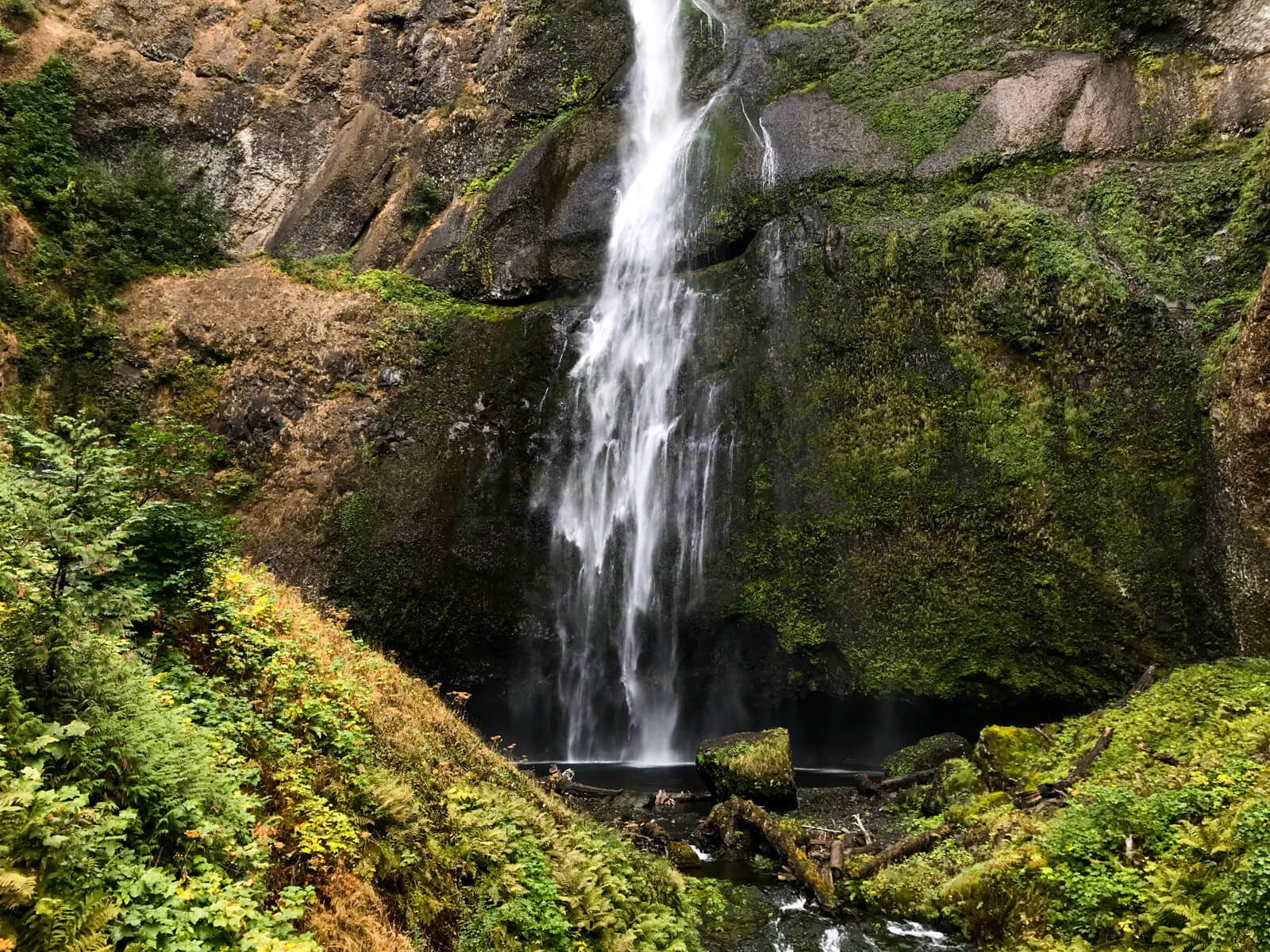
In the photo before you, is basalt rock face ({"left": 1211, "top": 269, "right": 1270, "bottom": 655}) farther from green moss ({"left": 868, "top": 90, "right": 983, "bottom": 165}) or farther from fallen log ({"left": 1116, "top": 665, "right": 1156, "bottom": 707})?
green moss ({"left": 868, "top": 90, "right": 983, "bottom": 165})

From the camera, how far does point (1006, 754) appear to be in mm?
9453

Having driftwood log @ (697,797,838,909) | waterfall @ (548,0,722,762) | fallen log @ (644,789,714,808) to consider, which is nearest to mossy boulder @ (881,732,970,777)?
fallen log @ (644,789,714,808)

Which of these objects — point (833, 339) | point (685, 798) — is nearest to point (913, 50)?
point (833, 339)

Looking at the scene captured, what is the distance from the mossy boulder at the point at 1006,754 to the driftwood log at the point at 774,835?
2.76 m

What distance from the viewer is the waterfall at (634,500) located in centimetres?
1498

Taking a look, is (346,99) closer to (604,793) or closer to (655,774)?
(655,774)

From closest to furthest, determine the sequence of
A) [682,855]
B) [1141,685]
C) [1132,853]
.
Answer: [1132,853]
[682,855]
[1141,685]

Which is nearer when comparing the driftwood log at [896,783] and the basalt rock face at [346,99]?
the driftwood log at [896,783]

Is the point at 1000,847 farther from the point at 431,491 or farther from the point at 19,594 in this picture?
the point at 431,491

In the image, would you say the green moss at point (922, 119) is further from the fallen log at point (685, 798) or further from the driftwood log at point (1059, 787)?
the fallen log at point (685, 798)

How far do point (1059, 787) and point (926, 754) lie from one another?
3.73 meters

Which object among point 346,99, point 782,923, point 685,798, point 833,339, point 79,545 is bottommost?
point 782,923

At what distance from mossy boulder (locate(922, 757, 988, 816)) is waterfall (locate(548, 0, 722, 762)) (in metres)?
5.91

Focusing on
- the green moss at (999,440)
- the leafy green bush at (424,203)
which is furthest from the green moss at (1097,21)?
the leafy green bush at (424,203)
